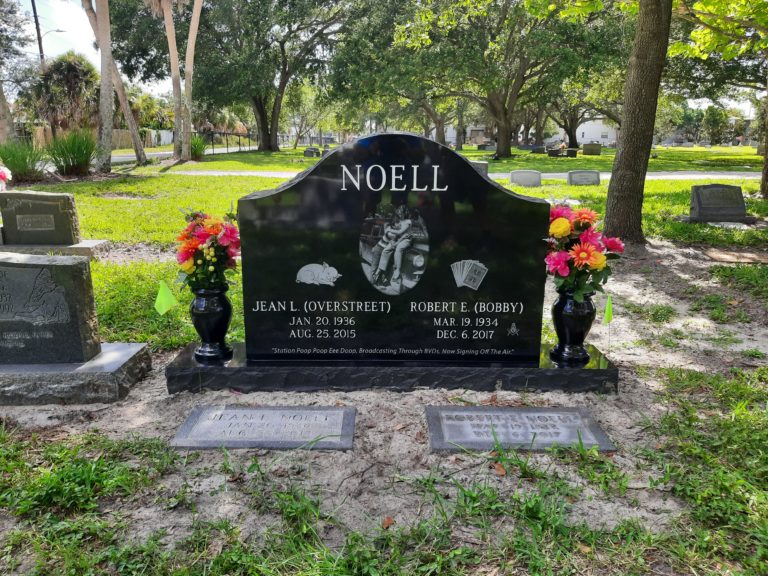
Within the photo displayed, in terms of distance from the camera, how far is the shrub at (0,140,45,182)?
49.7 ft

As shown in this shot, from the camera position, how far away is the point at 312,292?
158 inches

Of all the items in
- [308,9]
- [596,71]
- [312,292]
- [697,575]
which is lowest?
[697,575]

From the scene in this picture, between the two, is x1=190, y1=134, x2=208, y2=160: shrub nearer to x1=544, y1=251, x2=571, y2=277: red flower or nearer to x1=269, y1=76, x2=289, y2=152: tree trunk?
x1=269, y1=76, x2=289, y2=152: tree trunk

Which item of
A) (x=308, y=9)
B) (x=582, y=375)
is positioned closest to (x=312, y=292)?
(x=582, y=375)

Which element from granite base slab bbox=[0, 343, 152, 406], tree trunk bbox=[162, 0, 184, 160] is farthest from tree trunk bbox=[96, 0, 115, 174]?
granite base slab bbox=[0, 343, 152, 406]

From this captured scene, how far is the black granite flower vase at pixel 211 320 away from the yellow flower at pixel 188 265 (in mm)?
160

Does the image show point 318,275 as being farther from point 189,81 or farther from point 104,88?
point 189,81

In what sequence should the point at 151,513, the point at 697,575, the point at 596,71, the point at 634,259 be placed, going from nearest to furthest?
the point at 697,575, the point at 151,513, the point at 634,259, the point at 596,71

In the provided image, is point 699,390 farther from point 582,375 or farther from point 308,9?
point 308,9

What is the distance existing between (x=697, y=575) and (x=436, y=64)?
26448 millimetres

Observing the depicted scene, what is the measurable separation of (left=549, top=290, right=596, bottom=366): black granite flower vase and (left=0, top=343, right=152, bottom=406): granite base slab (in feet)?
9.95

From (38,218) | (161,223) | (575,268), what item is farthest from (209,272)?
(161,223)

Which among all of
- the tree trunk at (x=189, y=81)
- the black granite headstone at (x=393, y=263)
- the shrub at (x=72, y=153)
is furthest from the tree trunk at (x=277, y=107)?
the black granite headstone at (x=393, y=263)

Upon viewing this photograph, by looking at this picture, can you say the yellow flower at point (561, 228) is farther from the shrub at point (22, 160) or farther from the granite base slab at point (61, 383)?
the shrub at point (22, 160)
